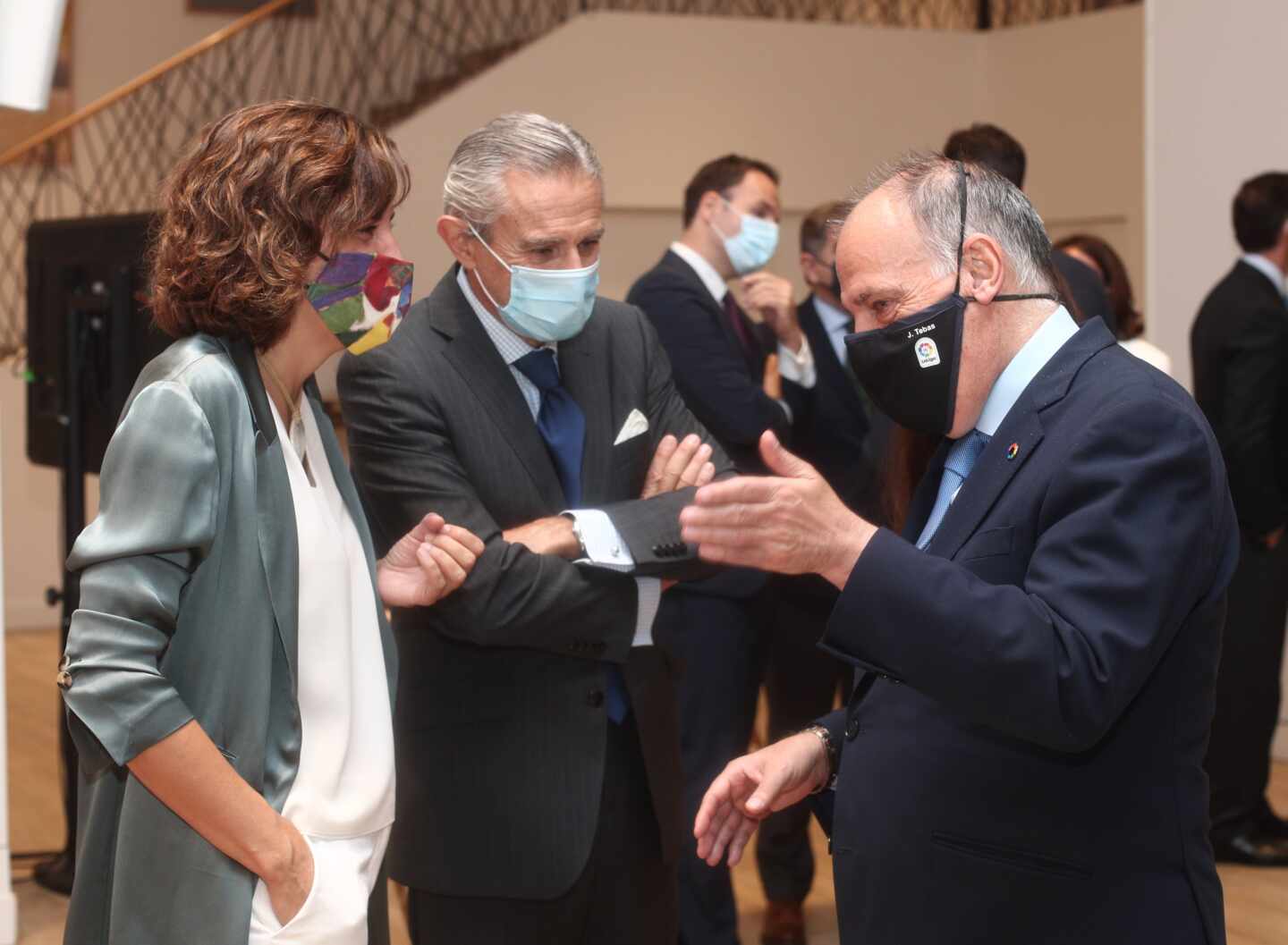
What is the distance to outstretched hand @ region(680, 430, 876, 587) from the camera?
151 centimetres

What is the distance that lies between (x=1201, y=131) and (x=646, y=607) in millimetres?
4030

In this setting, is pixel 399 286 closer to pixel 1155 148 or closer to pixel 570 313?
pixel 570 313

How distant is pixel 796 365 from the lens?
4258 mm

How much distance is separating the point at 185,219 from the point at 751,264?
2528mm

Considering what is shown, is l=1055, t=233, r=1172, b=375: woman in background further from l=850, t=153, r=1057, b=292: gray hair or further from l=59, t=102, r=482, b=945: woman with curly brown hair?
l=59, t=102, r=482, b=945: woman with curly brown hair

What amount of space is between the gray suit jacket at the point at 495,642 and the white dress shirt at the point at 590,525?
24mm

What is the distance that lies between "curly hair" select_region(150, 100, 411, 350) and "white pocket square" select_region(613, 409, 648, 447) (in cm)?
65

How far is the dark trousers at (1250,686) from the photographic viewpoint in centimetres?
477

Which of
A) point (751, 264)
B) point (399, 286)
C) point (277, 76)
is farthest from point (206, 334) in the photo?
point (277, 76)

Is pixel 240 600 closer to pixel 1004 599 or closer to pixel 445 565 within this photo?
pixel 445 565

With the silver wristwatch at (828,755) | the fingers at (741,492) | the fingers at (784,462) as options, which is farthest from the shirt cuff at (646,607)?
the fingers at (741,492)

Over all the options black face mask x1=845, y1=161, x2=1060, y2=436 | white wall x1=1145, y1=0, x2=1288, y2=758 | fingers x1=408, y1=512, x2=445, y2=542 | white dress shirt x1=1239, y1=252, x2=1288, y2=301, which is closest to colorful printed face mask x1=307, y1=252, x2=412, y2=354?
fingers x1=408, y1=512, x2=445, y2=542

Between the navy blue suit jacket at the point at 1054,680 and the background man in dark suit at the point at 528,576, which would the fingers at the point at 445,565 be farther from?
the navy blue suit jacket at the point at 1054,680

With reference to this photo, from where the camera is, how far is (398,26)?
9.80 meters
